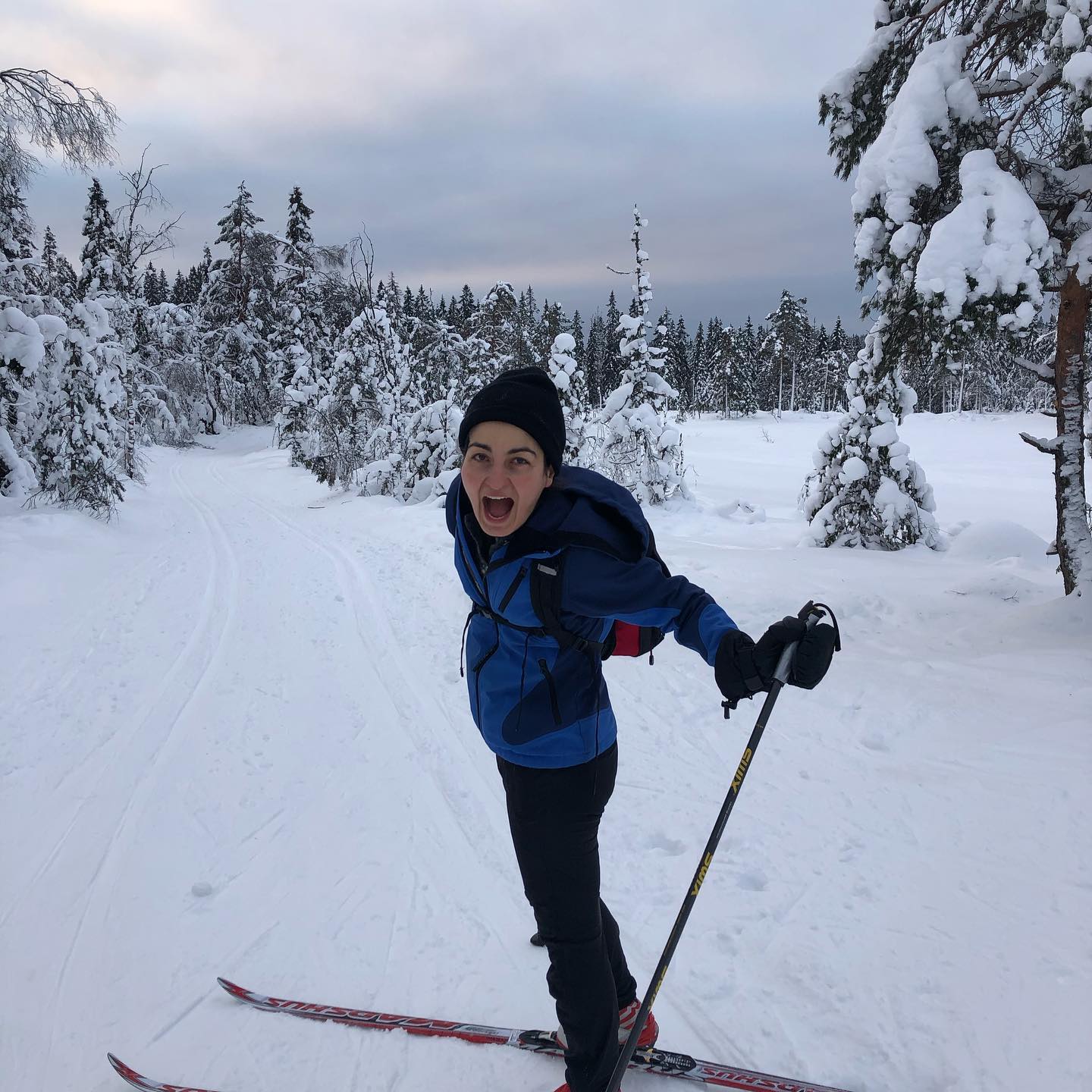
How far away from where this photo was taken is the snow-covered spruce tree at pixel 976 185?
514 centimetres

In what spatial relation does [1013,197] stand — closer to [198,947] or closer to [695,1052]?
[695,1052]

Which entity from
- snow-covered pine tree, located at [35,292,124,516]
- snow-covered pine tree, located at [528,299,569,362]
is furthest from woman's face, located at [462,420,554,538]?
snow-covered pine tree, located at [528,299,569,362]

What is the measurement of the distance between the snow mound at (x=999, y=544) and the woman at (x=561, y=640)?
951 cm

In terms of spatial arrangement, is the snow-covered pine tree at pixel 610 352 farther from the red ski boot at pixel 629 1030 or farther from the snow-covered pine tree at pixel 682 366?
the red ski boot at pixel 629 1030

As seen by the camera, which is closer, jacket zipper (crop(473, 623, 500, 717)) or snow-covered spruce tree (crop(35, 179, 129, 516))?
jacket zipper (crop(473, 623, 500, 717))

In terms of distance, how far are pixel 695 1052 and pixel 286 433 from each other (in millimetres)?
27520

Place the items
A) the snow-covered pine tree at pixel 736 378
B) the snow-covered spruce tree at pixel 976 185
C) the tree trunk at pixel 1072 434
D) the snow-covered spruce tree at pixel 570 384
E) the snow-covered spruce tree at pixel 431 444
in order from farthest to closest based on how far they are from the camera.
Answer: the snow-covered pine tree at pixel 736 378
the snow-covered spruce tree at pixel 431 444
the snow-covered spruce tree at pixel 570 384
the tree trunk at pixel 1072 434
the snow-covered spruce tree at pixel 976 185

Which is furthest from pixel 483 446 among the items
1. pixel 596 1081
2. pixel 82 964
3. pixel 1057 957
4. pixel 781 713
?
pixel 781 713

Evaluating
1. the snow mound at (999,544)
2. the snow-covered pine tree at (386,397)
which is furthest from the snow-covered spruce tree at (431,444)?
the snow mound at (999,544)

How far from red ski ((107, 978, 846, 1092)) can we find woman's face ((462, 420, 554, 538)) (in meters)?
2.01

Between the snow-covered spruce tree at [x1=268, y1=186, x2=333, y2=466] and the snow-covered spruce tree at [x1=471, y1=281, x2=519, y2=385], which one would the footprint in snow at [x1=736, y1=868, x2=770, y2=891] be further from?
the snow-covered spruce tree at [x1=268, y1=186, x2=333, y2=466]

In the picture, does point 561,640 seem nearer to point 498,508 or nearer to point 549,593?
point 549,593

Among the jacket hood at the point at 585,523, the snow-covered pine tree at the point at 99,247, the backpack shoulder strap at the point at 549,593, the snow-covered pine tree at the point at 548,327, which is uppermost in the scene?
the snow-covered pine tree at the point at 99,247

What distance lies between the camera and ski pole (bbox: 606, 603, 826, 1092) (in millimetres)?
1962
